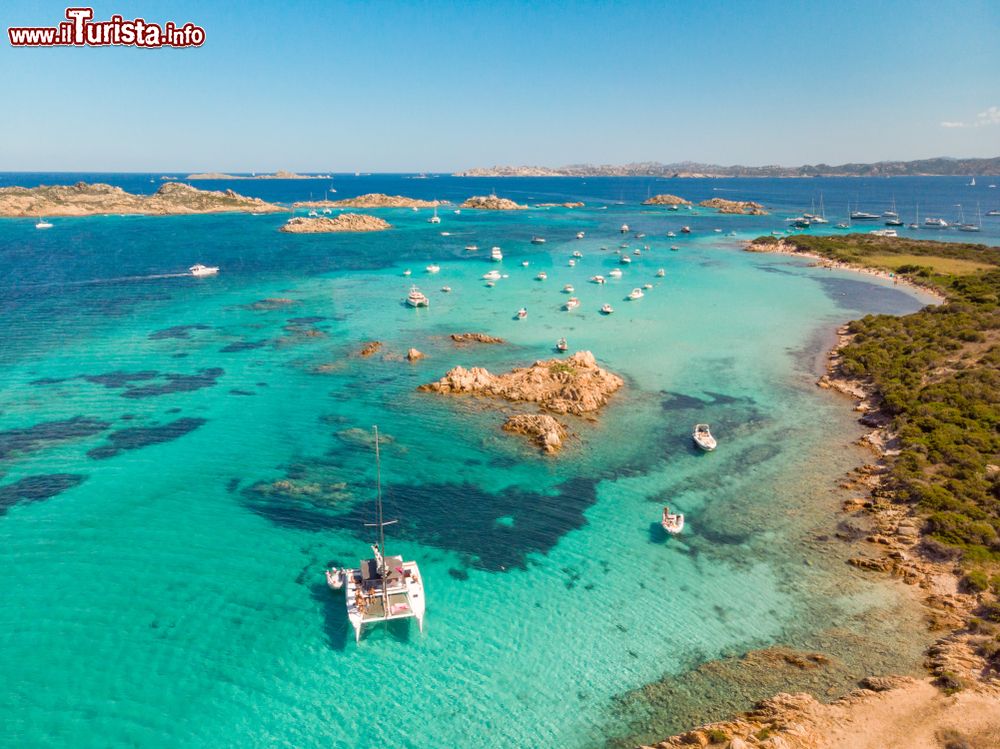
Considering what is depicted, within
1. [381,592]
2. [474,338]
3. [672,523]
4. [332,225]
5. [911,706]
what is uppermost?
[332,225]

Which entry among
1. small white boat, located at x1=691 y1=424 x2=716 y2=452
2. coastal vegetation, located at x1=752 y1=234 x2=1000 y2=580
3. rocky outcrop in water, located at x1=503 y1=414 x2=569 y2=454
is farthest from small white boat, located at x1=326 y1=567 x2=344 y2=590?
coastal vegetation, located at x1=752 y1=234 x2=1000 y2=580

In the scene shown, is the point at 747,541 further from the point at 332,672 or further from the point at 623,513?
the point at 332,672

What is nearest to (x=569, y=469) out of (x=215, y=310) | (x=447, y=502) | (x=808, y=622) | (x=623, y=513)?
(x=623, y=513)

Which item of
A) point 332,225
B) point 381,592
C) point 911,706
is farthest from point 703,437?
point 332,225

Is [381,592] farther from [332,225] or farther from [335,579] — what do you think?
[332,225]

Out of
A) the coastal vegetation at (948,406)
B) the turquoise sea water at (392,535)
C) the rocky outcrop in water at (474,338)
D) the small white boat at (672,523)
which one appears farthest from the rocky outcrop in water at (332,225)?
the small white boat at (672,523)

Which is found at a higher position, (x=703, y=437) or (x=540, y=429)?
(x=540, y=429)

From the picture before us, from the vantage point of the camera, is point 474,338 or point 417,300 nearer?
point 474,338
